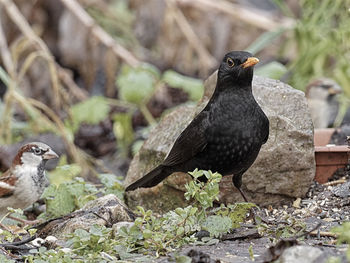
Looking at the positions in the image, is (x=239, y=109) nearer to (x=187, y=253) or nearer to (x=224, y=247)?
(x=224, y=247)

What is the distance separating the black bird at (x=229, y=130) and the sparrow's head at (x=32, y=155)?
1274 millimetres

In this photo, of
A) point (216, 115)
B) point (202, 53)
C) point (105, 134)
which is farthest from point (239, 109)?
point (202, 53)

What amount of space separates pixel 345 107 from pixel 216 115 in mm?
2584

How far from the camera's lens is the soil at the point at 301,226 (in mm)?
3461

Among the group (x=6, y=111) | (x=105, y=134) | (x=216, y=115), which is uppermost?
(x=216, y=115)

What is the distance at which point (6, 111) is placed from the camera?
7.21 meters

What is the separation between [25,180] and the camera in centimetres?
506

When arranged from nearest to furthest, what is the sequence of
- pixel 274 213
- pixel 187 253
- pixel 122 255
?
1. pixel 187 253
2. pixel 122 255
3. pixel 274 213

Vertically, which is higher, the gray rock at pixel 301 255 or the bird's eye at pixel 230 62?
the bird's eye at pixel 230 62

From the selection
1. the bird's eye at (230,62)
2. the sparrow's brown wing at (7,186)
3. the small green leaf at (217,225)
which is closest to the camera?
the small green leaf at (217,225)

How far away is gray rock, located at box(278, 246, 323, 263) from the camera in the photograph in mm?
2976

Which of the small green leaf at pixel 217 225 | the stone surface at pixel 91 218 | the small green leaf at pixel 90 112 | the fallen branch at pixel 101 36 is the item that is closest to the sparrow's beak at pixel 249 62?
the small green leaf at pixel 217 225

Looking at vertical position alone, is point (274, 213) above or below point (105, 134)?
above

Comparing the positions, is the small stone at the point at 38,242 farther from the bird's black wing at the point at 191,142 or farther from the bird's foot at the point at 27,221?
the bird's black wing at the point at 191,142
